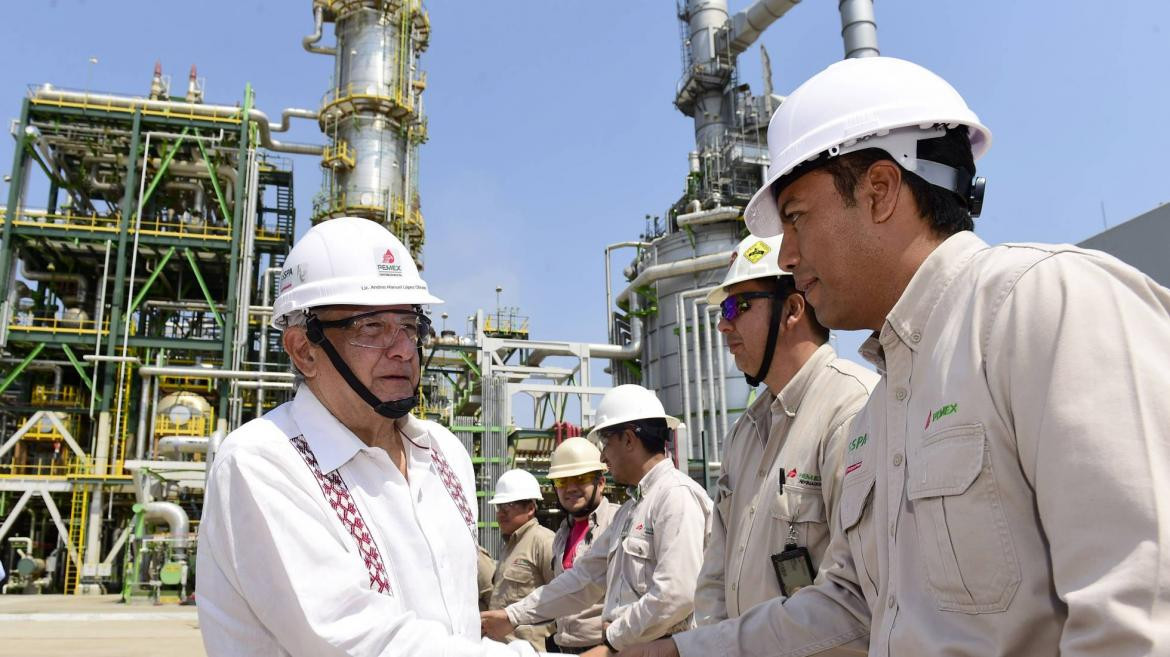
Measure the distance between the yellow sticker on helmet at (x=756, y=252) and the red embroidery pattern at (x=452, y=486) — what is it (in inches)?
73.6

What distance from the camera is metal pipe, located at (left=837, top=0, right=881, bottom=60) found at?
89.9 ft

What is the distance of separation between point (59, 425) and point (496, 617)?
3124 centimetres

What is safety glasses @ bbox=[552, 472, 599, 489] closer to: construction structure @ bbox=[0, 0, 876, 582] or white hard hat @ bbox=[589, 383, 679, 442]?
white hard hat @ bbox=[589, 383, 679, 442]

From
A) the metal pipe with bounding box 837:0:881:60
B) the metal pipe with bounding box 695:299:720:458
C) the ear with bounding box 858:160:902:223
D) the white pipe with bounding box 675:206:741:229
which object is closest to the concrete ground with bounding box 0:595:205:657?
the ear with bounding box 858:160:902:223

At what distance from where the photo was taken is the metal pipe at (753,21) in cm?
3038

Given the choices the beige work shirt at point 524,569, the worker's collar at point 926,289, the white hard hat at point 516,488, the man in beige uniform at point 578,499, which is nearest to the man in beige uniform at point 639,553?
the man in beige uniform at point 578,499

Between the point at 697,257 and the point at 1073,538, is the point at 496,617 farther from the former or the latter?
the point at 697,257

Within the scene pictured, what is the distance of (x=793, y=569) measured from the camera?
305 cm

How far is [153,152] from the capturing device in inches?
1400

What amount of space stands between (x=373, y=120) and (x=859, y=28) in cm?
1988

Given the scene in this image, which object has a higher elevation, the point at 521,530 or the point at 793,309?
the point at 793,309

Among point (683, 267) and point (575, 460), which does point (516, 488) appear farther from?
point (683, 267)

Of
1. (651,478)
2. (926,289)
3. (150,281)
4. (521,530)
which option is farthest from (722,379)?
(926,289)

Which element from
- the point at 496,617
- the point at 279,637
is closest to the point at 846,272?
the point at 279,637
